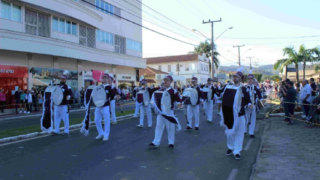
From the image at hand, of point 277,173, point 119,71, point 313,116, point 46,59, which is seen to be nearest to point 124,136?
point 277,173

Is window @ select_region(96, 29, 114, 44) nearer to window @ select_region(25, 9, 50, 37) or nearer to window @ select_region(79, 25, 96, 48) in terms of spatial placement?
window @ select_region(79, 25, 96, 48)

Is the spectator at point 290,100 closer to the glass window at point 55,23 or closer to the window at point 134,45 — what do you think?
the glass window at point 55,23

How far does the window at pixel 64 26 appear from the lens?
85.7ft

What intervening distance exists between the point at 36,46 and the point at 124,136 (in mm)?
16498

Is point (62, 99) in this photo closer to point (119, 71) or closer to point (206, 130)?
point (206, 130)

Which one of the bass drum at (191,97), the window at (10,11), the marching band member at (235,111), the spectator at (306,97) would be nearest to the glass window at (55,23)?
the window at (10,11)

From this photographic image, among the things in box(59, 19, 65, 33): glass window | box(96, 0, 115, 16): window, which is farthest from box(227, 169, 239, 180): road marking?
box(96, 0, 115, 16): window

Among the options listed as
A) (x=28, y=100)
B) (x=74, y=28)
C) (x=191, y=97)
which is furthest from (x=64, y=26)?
(x=191, y=97)

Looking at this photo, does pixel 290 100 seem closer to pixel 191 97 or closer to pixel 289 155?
pixel 191 97

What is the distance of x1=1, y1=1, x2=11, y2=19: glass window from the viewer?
2133 cm

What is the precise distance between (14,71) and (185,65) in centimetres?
4959

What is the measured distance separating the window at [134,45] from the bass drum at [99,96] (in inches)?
1189

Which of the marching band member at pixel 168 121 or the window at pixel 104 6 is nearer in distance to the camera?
the marching band member at pixel 168 121

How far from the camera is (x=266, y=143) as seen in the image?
850 centimetres
